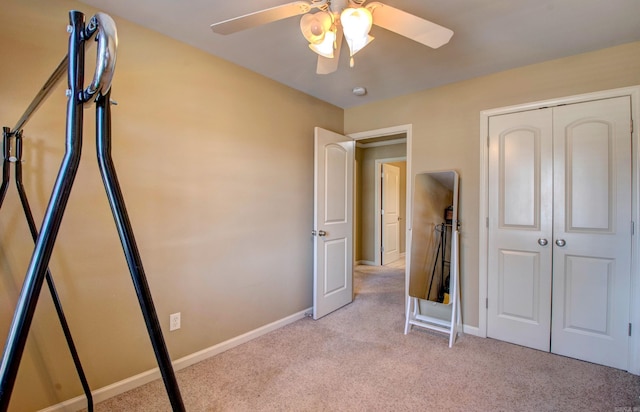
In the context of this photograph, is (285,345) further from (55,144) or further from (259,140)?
(55,144)

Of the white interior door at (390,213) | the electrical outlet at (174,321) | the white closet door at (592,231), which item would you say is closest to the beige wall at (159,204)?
the electrical outlet at (174,321)

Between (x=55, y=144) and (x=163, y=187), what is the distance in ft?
2.02

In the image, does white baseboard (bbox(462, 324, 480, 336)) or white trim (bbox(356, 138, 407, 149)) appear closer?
white baseboard (bbox(462, 324, 480, 336))

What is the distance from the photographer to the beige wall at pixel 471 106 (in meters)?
2.28

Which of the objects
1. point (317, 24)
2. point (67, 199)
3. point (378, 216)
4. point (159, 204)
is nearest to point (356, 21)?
point (317, 24)

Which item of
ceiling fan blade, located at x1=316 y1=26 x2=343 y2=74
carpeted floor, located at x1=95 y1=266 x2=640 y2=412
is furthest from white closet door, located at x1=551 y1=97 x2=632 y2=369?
ceiling fan blade, located at x1=316 y1=26 x2=343 y2=74

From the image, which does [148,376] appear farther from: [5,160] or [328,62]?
[328,62]

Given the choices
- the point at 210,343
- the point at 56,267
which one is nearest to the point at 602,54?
the point at 210,343

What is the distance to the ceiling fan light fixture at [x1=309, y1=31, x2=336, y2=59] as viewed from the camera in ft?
5.07

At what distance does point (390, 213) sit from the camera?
6137mm

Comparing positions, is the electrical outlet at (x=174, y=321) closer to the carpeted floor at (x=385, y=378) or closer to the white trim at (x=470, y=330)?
the carpeted floor at (x=385, y=378)

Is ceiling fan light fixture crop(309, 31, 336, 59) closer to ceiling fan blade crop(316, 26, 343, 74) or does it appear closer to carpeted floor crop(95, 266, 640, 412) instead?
ceiling fan blade crop(316, 26, 343, 74)

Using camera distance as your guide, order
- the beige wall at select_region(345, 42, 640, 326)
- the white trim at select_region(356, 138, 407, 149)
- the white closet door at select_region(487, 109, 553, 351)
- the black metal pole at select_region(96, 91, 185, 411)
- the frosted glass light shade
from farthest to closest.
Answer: the white trim at select_region(356, 138, 407, 149) < the white closet door at select_region(487, 109, 553, 351) < the beige wall at select_region(345, 42, 640, 326) < the frosted glass light shade < the black metal pole at select_region(96, 91, 185, 411)

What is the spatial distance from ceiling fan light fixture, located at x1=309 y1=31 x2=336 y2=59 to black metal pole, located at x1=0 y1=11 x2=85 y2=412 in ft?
3.56
